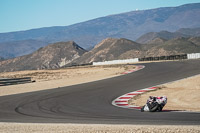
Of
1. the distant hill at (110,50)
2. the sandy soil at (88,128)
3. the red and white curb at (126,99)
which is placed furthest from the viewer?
the distant hill at (110,50)

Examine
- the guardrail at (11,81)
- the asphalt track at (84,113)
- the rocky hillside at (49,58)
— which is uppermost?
the rocky hillside at (49,58)

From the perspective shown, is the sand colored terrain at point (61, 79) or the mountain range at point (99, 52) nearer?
the sand colored terrain at point (61, 79)

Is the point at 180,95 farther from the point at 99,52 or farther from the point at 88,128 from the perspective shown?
the point at 99,52

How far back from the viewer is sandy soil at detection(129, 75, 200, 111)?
16.2 metres

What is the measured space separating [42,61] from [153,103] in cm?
15719

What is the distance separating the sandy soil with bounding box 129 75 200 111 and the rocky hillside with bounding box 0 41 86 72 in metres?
131

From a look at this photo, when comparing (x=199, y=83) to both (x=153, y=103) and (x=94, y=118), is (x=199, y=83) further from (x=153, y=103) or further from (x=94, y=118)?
(x=94, y=118)

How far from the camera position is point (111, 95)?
21141mm

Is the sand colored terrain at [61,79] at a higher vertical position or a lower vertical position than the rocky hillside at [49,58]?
lower

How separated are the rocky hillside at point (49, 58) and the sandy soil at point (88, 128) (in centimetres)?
14110

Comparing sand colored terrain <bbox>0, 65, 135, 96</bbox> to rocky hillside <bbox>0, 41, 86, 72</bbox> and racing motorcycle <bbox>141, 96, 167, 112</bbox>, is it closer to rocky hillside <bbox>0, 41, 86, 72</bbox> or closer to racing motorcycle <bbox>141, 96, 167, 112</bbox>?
racing motorcycle <bbox>141, 96, 167, 112</bbox>

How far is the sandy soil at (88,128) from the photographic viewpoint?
10.3m

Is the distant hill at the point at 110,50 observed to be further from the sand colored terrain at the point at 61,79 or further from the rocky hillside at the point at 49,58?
the sand colored terrain at the point at 61,79

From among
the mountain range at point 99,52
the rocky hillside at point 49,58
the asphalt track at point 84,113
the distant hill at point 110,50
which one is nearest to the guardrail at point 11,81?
the asphalt track at point 84,113
